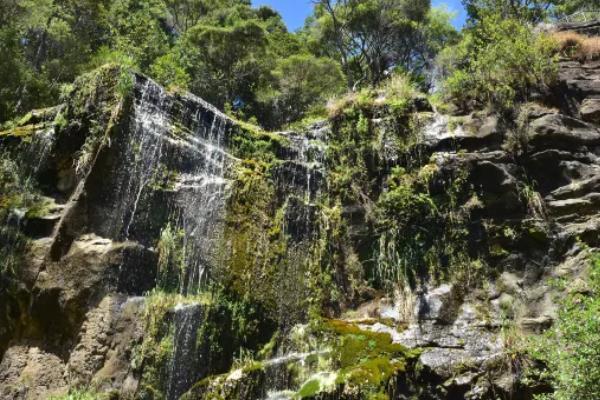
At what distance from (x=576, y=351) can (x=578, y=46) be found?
8.55 meters

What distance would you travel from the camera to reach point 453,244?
1002cm

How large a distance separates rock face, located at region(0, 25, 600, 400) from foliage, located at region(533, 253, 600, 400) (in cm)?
101

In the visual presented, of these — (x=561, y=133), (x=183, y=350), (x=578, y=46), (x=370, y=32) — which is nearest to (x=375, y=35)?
(x=370, y=32)

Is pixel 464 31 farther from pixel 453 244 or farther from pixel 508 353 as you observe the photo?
pixel 508 353

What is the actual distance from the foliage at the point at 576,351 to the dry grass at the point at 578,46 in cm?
702

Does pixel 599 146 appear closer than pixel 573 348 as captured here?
No

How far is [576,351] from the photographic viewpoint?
6.24 metres

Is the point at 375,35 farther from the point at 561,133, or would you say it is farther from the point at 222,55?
the point at 561,133

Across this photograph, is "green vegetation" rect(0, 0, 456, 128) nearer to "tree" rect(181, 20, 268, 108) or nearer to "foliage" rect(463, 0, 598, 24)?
"tree" rect(181, 20, 268, 108)

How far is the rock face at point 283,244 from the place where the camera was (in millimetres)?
8234

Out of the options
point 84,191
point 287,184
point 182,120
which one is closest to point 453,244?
point 287,184

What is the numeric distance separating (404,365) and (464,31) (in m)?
15.6

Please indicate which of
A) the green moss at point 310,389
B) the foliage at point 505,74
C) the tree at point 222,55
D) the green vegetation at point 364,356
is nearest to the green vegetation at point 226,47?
the tree at point 222,55

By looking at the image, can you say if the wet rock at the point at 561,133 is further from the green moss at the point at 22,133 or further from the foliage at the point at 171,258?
the green moss at the point at 22,133
